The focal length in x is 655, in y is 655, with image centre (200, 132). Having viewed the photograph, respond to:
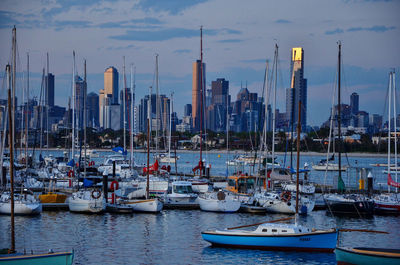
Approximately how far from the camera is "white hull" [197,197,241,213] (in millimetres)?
45438

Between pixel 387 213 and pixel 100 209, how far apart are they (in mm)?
20025

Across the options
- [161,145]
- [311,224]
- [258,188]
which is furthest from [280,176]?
[161,145]

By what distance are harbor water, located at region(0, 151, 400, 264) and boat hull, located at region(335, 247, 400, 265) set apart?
3795mm

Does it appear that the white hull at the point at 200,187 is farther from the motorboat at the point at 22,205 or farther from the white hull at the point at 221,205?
the motorboat at the point at 22,205

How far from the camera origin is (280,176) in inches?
2119

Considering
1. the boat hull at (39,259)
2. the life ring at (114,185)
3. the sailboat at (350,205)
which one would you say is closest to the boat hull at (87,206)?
the life ring at (114,185)

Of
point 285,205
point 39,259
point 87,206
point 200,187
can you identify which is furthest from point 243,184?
point 39,259

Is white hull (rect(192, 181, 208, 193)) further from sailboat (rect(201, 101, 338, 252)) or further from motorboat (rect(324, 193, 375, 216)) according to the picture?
sailboat (rect(201, 101, 338, 252))

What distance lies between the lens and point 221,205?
45.7 m

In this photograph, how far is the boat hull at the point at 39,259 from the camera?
74.4 ft

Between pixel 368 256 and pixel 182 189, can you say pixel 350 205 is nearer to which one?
pixel 182 189

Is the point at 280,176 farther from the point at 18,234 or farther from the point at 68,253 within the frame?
the point at 68,253

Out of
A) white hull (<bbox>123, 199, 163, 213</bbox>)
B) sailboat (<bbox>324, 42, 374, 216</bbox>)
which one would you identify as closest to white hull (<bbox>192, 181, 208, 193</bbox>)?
white hull (<bbox>123, 199, 163, 213</bbox>)

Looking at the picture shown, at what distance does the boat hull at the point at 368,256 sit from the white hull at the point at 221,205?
19.2m
